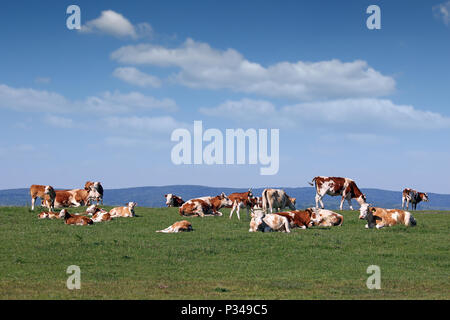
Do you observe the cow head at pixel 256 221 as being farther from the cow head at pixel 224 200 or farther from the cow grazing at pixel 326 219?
the cow head at pixel 224 200

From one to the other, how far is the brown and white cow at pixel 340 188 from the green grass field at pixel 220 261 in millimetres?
12133

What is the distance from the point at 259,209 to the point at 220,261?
48.3 feet

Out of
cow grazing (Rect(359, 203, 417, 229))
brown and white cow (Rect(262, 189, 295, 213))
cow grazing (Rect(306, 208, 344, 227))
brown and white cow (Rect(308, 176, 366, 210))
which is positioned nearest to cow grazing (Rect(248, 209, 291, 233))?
cow grazing (Rect(306, 208, 344, 227))

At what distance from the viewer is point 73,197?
4397cm

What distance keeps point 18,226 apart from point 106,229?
5150 mm

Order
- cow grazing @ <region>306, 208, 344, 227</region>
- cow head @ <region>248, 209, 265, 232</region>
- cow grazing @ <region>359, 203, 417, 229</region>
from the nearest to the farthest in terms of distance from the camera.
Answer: cow head @ <region>248, 209, 265, 232</region> → cow grazing @ <region>359, 203, 417, 229</region> → cow grazing @ <region>306, 208, 344, 227</region>

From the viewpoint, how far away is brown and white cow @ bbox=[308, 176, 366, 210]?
42156 millimetres

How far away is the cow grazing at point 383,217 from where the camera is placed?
28.9 meters

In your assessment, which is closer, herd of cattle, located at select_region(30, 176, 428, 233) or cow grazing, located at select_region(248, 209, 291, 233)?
cow grazing, located at select_region(248, 209, 291, 233)

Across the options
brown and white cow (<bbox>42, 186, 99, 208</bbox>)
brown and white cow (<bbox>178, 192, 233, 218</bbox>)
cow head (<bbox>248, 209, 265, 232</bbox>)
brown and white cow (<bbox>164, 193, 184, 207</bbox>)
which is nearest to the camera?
cow head (<bbox>248, 209, 265, 232</bbox>)

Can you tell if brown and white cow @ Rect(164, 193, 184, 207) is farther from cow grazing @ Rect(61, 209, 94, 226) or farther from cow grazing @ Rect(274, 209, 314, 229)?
cow grazing @ Rect(274, 209, 314, 229)

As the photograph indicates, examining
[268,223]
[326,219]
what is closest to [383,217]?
[326,219]

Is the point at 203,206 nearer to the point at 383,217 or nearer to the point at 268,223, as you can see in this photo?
the point at 268,223

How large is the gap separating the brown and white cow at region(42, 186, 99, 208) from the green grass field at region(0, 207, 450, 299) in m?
13.1
